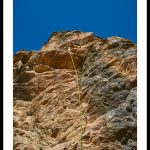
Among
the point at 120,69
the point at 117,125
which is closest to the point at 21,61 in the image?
the point at 120,69

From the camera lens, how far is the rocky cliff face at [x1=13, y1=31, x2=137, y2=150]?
5.61 m

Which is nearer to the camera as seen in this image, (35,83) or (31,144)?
(31,144)

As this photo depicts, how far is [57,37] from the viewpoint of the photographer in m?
7.29

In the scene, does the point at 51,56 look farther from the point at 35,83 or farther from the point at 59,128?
the point at 59,128

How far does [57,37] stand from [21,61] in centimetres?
62

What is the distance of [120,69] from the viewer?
634cm

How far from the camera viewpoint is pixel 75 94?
6285 mm

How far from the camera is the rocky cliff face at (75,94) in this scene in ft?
18.4
